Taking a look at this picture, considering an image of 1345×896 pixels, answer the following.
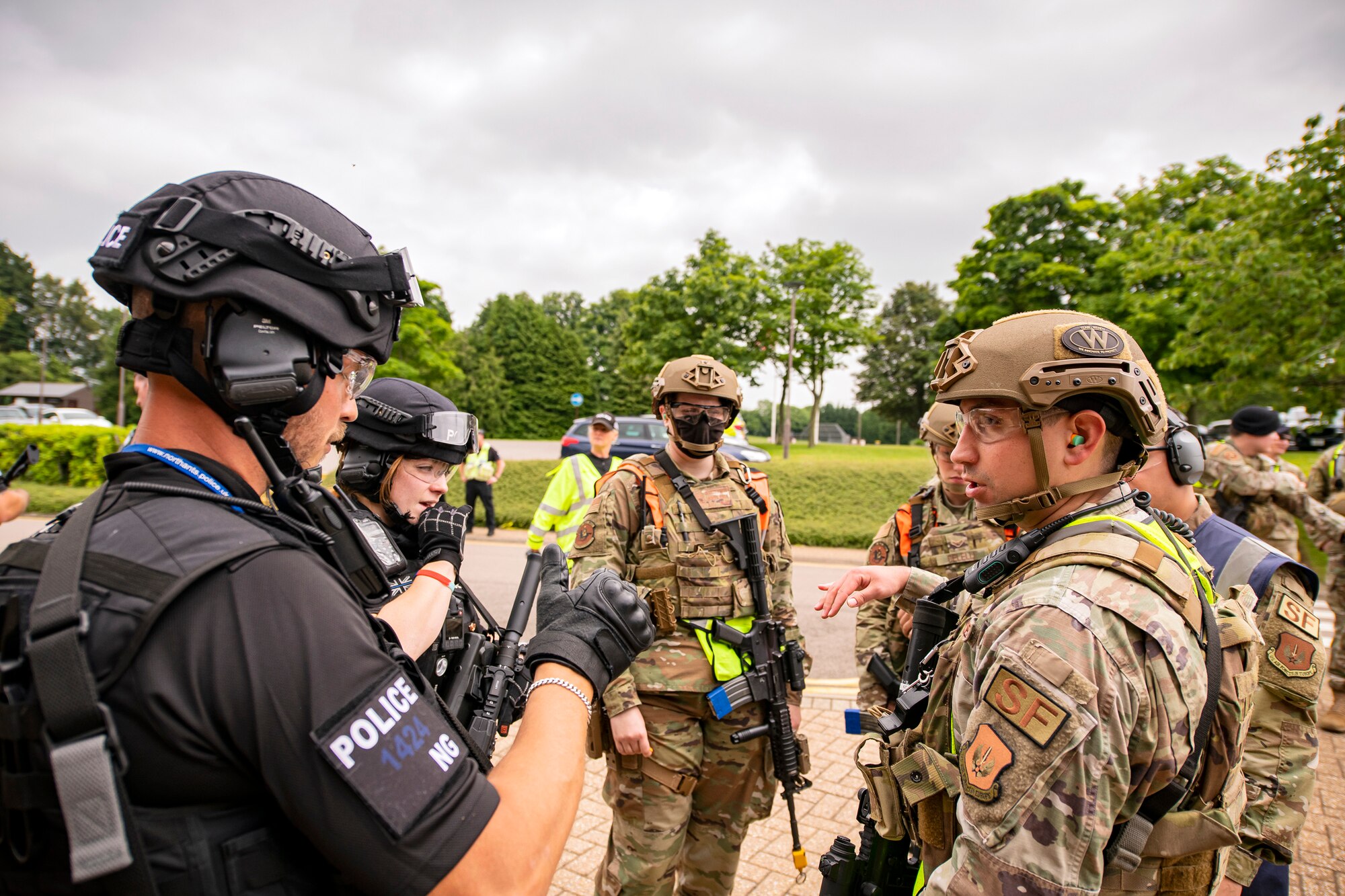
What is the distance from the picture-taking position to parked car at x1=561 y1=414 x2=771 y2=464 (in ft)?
60.5

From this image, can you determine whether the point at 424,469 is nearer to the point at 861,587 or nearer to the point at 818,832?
the point at 861,587

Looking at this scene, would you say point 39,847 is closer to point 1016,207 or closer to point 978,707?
point 978,707

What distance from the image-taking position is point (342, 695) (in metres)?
1.03

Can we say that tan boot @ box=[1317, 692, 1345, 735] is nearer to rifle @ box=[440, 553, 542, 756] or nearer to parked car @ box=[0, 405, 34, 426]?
rifle @ box=[440, 553, 542, 756]

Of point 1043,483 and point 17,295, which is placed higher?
point 17,295

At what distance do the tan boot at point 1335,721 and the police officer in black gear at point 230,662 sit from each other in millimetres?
6641

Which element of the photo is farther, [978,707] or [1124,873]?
[1124,873]

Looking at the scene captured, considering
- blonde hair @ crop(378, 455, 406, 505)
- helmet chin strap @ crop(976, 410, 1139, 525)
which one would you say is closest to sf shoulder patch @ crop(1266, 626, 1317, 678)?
A: helmet chin strap @ crop(976, 410, 1139, 525)

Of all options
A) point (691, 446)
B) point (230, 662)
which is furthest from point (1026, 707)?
point (691, 446)

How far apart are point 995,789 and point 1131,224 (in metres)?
31.5

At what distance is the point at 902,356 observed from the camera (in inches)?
2050

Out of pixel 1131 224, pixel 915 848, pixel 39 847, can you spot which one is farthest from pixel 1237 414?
pixel 1131 224

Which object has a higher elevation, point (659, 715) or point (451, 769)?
point (451, 769)

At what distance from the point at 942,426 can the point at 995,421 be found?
1.94 metres
